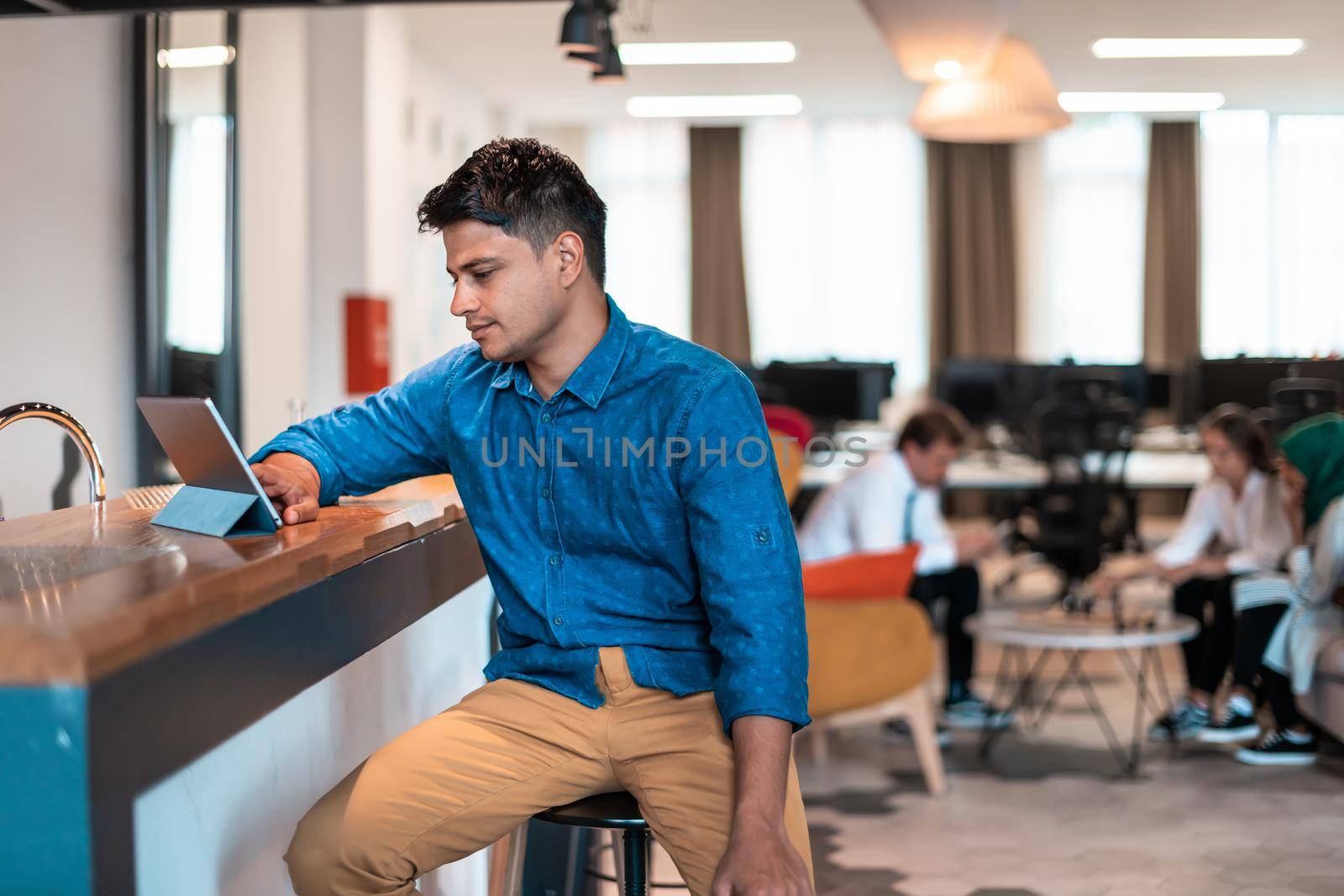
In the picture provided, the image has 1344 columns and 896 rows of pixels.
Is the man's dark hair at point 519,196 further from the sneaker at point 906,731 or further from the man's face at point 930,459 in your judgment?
the sneaker at point 906,731

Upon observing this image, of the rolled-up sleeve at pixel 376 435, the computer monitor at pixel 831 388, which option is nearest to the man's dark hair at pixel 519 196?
the rolled-up sleeve at pixel 376 435

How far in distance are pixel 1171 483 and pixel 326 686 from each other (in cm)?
489

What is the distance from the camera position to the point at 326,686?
5.93ft

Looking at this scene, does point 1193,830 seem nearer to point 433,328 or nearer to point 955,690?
point 955,690

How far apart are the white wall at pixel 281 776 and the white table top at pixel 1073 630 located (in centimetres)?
195

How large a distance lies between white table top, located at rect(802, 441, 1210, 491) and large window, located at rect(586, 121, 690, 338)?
386 cm

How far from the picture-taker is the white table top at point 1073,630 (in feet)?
12.2

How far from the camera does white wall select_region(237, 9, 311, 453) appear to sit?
5.64 metres

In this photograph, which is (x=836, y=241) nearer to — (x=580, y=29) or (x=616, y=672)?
(x=580, y=29)

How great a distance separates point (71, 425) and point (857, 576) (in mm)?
2272

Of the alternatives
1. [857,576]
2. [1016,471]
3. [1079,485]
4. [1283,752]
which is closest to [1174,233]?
[1016,471]

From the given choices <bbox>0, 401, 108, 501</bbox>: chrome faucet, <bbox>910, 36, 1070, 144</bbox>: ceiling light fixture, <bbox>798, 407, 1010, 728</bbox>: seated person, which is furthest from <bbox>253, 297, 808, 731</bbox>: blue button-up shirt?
<bbox>910, 36, 1070, 144</bbox>: ceiling light fixture

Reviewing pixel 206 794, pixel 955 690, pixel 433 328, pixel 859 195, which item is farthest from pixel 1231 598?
pixel 859 195

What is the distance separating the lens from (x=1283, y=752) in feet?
13.1
